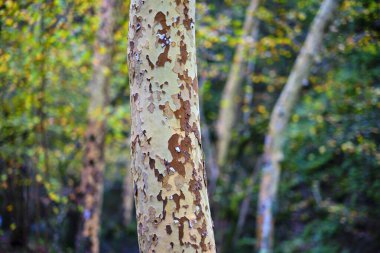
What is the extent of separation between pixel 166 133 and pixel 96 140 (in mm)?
4999

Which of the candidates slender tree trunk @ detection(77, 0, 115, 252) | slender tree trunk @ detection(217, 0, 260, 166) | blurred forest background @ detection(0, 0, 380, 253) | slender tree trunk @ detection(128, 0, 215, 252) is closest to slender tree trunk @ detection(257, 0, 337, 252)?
blurred forest background @ detection(0, 0, 380, 253)

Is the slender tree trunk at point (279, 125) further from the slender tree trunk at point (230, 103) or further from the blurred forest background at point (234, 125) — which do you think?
the slender tree trunk at point (230, 103)

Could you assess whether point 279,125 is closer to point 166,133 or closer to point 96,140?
point 96,140

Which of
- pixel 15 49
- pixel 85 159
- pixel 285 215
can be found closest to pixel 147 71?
pixel 15 49

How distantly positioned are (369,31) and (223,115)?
17.1 ft

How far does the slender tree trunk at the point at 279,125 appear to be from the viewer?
7.71 meters

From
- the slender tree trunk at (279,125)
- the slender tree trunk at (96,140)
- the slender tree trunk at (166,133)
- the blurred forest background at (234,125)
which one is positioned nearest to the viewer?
the slender tree trunk at (166,133)

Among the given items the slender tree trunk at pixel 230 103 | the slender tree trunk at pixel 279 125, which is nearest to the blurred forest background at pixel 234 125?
the slender tree trunk at pixel 230 103

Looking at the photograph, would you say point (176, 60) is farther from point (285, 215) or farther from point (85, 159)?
point (285, 215)

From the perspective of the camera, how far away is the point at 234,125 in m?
12.7

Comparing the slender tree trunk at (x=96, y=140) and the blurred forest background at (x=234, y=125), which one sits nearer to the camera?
the blurred forest background at (x=234, y=125)

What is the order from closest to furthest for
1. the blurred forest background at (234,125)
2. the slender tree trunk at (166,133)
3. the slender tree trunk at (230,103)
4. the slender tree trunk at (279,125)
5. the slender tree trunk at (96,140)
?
the slender tree trunk at (166,133)
the blurred forest background at (234,125)
the slender tree trunk at (96,140)
the slender tree trunk at (279,125)
the slender tree trunk at (230,103)

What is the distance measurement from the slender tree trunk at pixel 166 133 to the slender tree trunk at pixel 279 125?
5420 mm

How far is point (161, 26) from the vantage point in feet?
8.83
